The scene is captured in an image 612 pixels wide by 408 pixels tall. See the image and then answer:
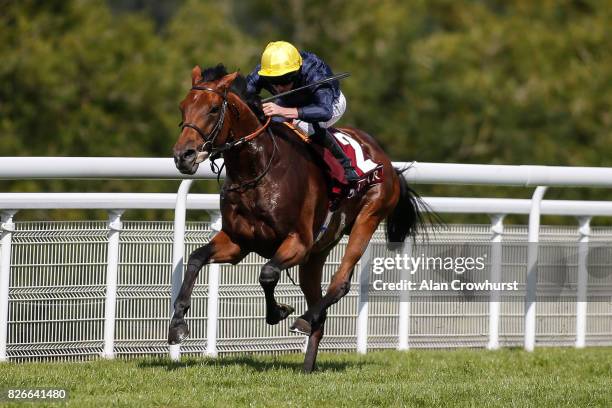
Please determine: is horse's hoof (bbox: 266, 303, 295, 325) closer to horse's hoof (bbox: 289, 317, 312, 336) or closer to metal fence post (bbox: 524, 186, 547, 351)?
horse's hoof (bbox: 289, 317, 312, 336)

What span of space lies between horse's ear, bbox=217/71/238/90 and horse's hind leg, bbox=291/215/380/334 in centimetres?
136

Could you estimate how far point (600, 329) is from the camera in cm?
896

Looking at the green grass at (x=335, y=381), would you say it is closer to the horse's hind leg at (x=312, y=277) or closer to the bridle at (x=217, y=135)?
the horse's hind leg at (x=312, y=277)

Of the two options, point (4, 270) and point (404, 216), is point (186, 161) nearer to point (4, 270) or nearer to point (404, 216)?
point (4, 270)

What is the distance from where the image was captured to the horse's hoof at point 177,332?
639 centimetres

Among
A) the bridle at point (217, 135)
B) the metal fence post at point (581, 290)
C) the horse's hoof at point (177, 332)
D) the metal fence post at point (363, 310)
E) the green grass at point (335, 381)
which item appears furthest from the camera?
the metal fence post at point (581, 290)

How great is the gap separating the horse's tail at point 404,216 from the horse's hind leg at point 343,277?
0.39 m

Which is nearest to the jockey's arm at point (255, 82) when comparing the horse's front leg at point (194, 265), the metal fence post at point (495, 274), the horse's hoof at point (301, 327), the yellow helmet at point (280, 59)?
the yellow helmet at point (280, 59)

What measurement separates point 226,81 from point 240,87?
9.2 inches

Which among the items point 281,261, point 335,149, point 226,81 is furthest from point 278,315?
point 226,81

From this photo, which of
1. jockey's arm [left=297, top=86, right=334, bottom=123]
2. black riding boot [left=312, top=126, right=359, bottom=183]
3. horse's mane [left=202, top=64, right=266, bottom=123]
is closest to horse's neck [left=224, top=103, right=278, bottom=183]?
horse's mane [left=202, top=64, right=266, bottom=123]

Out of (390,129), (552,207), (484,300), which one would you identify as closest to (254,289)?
(484,300)

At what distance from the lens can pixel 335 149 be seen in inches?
283

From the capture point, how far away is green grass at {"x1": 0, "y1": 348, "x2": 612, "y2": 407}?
5.82 meters
